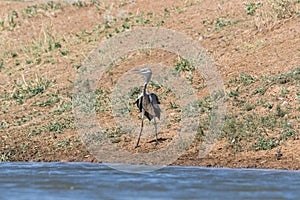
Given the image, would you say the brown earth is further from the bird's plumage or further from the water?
the water

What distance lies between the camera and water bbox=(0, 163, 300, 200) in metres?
10.7

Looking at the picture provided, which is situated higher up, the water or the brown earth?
the brown earth

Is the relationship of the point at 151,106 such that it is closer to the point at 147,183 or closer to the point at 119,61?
the point at 147,183

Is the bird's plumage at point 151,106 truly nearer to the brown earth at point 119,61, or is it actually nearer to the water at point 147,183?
the brown earth at point 119,61

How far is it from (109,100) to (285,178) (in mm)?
7970

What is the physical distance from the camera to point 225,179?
11945 millimetres

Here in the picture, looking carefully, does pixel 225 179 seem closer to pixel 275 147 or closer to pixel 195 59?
pixel 275 147

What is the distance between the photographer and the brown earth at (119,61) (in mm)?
15205

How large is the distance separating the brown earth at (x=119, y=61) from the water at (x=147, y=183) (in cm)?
116

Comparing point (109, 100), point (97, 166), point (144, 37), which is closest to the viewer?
point (97, 166)

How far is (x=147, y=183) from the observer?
1171cm

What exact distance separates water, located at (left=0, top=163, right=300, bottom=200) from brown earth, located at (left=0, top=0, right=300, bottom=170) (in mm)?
1160

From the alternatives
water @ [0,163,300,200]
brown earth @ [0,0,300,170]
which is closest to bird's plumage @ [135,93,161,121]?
brown earth @ [0,0,300,170]

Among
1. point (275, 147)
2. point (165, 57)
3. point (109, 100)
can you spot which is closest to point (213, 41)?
point (165, 57)
